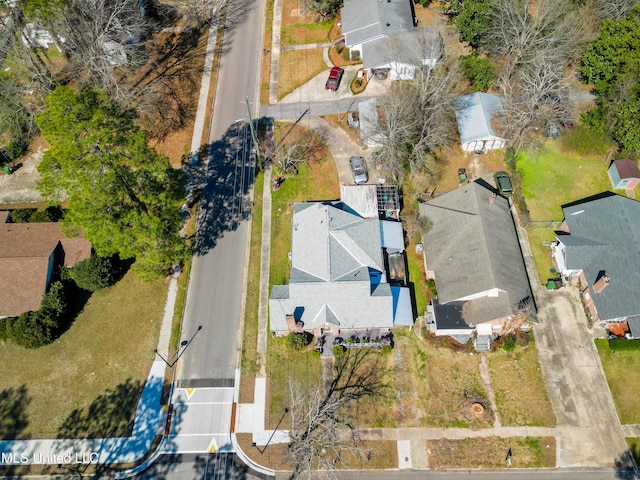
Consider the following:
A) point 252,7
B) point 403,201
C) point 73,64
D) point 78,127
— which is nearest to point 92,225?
point 78,127

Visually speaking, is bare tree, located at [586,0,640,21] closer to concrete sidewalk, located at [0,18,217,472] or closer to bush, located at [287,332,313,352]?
bush, located at [287,332,313,352]

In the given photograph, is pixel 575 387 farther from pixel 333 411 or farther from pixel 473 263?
pixel 333 411

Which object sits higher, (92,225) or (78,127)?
(78,127)

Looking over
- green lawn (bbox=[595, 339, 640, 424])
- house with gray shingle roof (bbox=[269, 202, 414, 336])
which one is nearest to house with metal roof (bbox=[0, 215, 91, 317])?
house with gray shingle roof (bbox=[269, 202, 414, 336])

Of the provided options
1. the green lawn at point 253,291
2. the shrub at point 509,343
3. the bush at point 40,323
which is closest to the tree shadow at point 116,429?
the green lawn at point 253,291

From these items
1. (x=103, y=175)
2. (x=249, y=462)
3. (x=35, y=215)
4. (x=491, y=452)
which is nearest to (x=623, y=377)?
(x=491, y=452)

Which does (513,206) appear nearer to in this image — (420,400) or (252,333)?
(420,400)

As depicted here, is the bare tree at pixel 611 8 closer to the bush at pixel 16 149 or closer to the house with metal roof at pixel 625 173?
the house with metal roof at pixel 625 173
